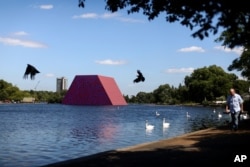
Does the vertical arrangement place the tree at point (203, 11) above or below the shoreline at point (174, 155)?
above

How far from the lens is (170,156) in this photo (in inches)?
410

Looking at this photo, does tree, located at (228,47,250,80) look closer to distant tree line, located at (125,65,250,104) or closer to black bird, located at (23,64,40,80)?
black bird, located at (23,64,40,80)

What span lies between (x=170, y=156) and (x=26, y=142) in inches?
540

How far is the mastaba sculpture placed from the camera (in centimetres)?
13625

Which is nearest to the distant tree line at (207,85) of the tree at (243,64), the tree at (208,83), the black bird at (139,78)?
the tree at (208,83)

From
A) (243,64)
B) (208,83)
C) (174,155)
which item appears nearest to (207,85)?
(208,83)

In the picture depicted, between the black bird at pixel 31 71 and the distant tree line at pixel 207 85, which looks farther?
the distant tree line at pixel 207 85

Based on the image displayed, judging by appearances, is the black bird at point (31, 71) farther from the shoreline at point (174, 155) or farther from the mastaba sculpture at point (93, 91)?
the mastaba sculpture at point (93, 91)

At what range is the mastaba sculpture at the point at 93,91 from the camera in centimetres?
13625

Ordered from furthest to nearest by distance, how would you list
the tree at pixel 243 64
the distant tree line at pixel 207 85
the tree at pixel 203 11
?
1. the distant tree line at pixel 207 85
2. the tree at pixel 243 64
3. the tree at pixel 203 11

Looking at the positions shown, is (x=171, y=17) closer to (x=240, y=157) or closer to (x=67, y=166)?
(x=240, y=157)

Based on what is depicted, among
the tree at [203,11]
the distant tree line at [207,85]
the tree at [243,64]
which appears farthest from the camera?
the distant tree line at [207,85]

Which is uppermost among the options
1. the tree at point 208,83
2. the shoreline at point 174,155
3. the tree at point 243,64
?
the tree at point 208,83

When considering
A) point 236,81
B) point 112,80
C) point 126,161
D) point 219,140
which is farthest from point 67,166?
point 112,80
